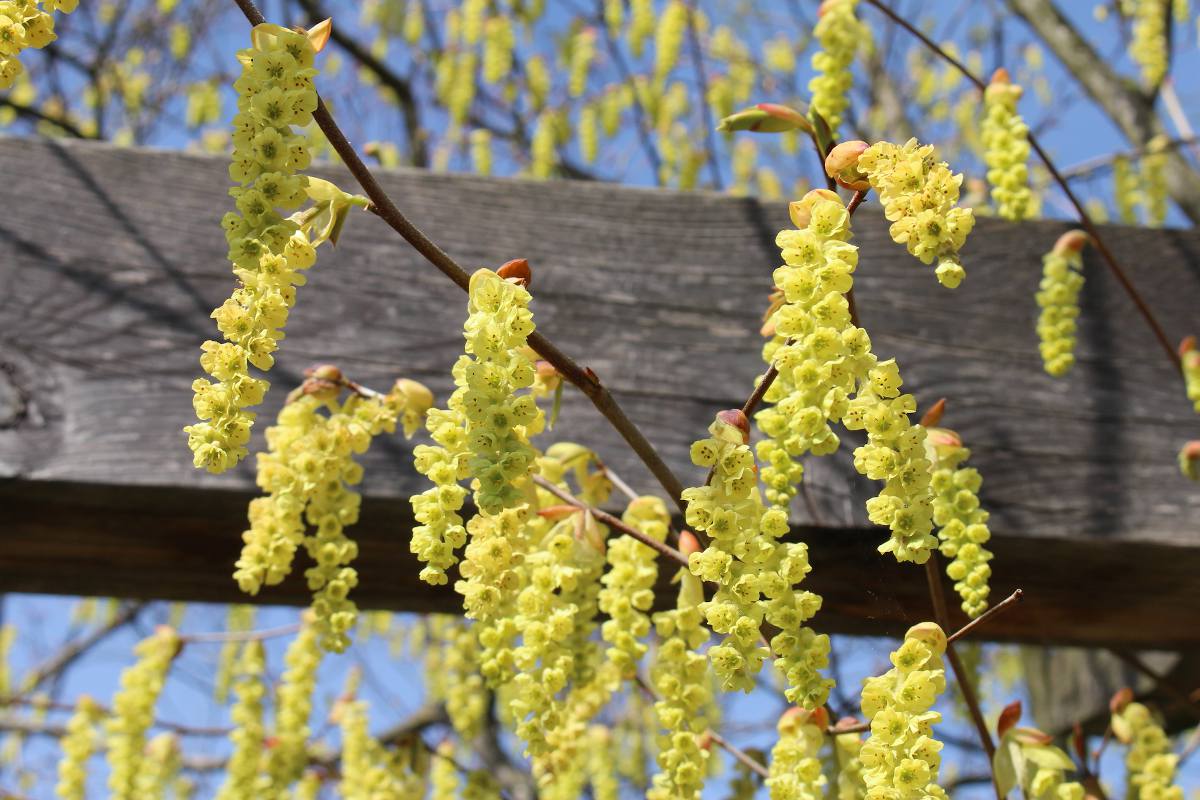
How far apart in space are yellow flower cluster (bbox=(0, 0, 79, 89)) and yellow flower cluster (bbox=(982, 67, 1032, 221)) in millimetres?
1122

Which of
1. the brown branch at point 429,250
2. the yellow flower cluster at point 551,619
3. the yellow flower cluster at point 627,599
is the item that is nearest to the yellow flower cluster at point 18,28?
the brown branch at point 429,250

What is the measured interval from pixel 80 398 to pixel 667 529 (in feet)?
2.57

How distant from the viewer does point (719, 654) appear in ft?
2.78

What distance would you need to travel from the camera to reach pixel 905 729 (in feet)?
2.75

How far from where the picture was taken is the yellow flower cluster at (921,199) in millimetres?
825

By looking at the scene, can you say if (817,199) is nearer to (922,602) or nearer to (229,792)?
(922,602)

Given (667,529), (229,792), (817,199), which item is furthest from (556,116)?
(817,199)

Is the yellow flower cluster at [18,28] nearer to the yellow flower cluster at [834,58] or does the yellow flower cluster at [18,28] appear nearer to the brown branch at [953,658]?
the brown branch at [953,658]

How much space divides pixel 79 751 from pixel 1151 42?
2.97 m

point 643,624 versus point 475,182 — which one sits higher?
point 475,182

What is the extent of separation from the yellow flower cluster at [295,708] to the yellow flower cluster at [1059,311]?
1.18 meters

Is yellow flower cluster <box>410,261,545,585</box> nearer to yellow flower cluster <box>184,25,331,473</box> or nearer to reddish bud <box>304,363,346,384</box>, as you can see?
yellow flower cluster <box>184,25,331,473</box>

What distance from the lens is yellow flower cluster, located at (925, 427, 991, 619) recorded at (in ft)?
3.49

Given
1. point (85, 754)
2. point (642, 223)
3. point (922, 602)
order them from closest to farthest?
point (922, 602), point (642, 223), point (85, 754)
